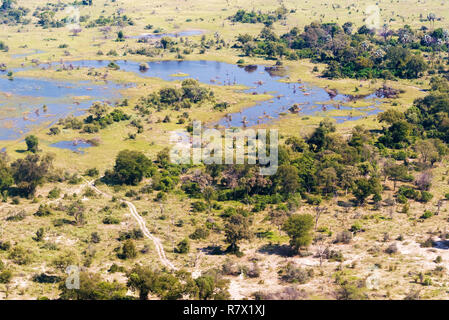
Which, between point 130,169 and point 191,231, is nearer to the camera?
point 191,231

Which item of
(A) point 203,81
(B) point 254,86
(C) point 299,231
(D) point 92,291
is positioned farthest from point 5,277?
(A) point 203,81

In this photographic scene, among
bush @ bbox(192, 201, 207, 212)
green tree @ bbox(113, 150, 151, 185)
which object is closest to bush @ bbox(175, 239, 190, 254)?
bush @ bbox(192, 201, 207, 212)

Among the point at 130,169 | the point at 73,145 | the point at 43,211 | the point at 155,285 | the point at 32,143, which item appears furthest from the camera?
the point at 73,145

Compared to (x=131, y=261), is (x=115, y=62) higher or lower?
higher

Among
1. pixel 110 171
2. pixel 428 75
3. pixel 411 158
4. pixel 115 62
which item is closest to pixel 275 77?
pixel 428 75

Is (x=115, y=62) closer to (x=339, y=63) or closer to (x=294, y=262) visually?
(x=339, y=63)

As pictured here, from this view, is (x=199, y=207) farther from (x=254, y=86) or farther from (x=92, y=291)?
(x=254, y=86)
